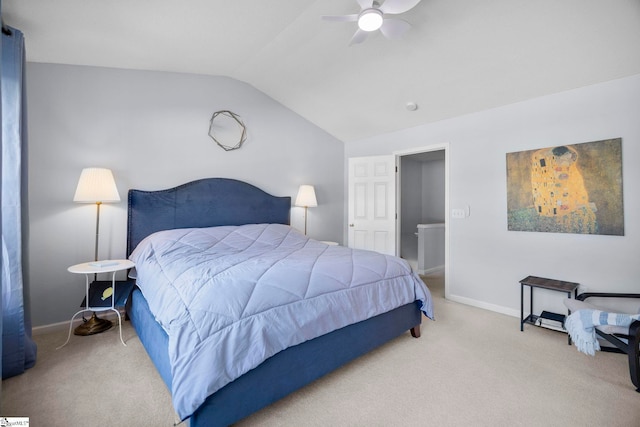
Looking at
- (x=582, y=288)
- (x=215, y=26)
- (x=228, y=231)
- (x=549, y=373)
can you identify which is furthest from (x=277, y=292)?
(x=582, y=288)

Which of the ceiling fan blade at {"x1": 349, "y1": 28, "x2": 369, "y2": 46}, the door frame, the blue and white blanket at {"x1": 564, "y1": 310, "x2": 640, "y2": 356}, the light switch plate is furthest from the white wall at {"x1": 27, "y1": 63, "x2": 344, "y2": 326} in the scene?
the blue and white blanket at {"x1": 564, "y1": 310, "x2": 640, "y2": 356}

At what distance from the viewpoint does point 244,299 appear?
1.65m

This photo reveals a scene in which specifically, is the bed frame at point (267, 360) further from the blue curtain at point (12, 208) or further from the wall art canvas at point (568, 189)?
the wall art canvas at point (568, 189)

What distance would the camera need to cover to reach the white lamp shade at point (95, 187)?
8.71ft

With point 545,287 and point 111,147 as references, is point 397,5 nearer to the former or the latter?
point 545,287

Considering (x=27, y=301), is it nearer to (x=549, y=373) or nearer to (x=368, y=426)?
(x=368, y=426)

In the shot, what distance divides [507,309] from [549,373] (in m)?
1.20

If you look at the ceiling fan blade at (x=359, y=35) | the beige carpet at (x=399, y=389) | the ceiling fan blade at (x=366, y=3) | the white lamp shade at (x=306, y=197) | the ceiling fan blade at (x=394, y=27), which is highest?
the ceiling fan blade at (x=366, y=3)

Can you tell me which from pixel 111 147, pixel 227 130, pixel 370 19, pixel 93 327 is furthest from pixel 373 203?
pixel 93 327

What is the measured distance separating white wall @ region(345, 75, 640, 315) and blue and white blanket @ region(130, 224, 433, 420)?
1.34 meters

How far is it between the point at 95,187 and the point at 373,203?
3376 mm

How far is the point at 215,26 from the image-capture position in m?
2.60

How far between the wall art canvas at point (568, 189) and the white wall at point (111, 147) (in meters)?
2.95

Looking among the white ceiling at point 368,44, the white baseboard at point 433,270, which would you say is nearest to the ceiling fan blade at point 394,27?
the white ceiling at point 368,44
